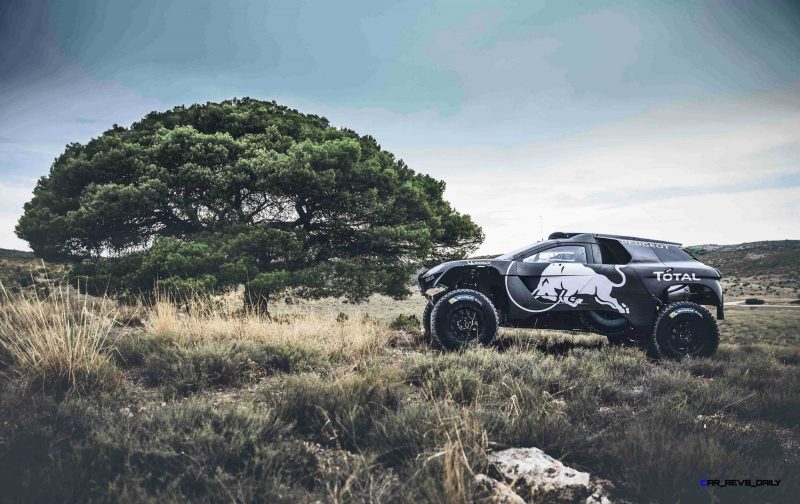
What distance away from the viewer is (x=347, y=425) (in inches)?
164

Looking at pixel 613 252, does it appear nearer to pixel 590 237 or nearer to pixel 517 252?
pixel 590 237

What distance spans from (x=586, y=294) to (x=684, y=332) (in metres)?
1.77

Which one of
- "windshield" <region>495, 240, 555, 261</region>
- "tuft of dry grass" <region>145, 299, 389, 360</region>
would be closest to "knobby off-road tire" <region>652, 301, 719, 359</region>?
"windshield" <region>495, 240, 555, 261</region>

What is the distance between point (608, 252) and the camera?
8.23 metres

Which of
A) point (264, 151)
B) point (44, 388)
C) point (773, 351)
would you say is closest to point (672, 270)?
point (773, 351)

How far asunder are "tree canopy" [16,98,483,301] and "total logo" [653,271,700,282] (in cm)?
710

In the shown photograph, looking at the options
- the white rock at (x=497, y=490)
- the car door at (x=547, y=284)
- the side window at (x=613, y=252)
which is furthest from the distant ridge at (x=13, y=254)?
the white rock at (x=497, y=490)

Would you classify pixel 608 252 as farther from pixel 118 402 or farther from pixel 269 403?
pixel 118 402

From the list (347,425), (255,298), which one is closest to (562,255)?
(347,425)

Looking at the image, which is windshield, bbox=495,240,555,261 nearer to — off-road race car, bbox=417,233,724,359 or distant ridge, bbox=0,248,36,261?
off-road race car, bbox=417,233,724,359

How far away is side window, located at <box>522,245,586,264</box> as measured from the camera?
8.03 m

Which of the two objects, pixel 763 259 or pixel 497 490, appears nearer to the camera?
pixel 497 490

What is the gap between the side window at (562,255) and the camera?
26.3 feet

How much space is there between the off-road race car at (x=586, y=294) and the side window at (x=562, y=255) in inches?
0.7
